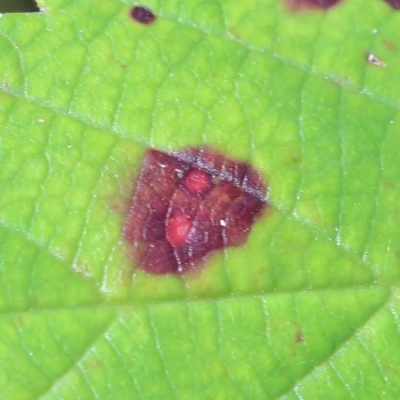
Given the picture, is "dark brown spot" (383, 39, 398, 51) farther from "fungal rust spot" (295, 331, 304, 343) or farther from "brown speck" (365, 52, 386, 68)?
"fungal rust spot" (295, 331, 304, 343)

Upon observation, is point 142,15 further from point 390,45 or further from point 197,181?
point 390,45

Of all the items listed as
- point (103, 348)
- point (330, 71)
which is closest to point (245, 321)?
point (103, 348)

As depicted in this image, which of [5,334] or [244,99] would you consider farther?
[244,99]

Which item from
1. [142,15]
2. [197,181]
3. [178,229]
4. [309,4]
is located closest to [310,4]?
[309,4]

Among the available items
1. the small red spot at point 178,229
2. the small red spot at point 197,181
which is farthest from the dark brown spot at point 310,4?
the small red spot at point 178,229

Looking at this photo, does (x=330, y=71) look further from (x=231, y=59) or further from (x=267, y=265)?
(x=267, y=265)

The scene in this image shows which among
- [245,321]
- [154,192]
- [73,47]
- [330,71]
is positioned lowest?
[245,321]
